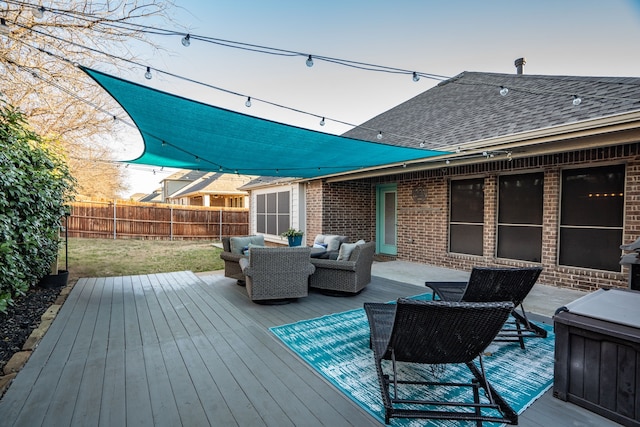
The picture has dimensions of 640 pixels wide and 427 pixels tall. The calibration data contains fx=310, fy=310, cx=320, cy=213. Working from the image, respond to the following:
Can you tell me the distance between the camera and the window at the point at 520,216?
5.88 m

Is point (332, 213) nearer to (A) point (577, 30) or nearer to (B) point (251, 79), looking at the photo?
(B) point (251, 79)

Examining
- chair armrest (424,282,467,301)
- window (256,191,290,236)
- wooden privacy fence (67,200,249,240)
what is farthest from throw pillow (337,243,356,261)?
wooden privacy fence (67,200,249,240)

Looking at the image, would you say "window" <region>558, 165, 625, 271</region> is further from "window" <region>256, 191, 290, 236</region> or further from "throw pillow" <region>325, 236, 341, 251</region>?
"window" <region>256, 191, 290, 236</region>

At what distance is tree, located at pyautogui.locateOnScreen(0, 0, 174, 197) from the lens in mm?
4828

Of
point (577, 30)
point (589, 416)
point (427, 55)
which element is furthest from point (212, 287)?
point (577, 30)

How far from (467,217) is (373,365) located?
526 cm

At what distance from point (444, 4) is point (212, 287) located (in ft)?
22.0

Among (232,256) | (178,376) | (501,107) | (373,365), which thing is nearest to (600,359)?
(373,365)

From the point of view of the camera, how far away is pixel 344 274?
4.93 m

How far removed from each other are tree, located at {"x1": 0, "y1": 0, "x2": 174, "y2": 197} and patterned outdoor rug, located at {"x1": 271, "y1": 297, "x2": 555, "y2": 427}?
362 centimetres

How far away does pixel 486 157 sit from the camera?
18.7 feet

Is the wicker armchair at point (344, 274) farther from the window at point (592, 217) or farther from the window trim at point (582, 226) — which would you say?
the window at point (592, 217)

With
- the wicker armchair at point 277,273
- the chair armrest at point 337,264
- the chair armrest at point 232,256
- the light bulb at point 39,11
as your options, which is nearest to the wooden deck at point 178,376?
the wicker armchair at point 277,273

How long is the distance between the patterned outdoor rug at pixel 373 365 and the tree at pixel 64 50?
3623 millimetres
